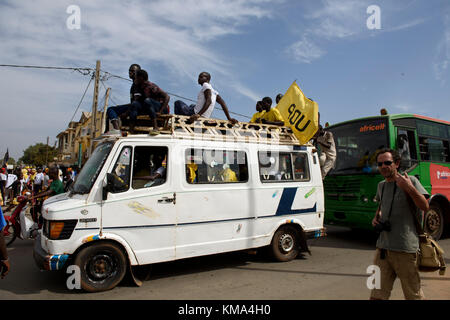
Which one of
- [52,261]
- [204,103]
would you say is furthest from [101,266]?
[204,103]

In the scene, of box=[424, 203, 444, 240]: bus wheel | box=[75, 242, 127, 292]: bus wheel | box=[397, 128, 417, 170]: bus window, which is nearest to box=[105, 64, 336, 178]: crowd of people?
box=[397, 128, 417, 170]: bus window

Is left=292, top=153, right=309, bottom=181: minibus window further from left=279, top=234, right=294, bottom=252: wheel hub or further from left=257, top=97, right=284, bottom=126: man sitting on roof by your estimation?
left=279, top=234, right=294, bottom=252: wheel hub

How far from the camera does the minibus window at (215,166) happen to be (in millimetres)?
5004

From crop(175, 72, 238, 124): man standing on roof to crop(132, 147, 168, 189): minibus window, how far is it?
4.87 feet

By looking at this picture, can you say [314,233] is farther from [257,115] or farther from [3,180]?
[3,180]

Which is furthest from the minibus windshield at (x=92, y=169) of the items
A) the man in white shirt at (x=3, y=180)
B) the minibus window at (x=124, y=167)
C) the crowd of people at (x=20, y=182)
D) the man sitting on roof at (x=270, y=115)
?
the man in white shirt at (x=3, y=180)

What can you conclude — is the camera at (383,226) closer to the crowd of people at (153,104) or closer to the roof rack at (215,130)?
the roof rack at (215,130)

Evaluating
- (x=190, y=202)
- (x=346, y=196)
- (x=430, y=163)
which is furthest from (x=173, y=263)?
(x=430, y=163)

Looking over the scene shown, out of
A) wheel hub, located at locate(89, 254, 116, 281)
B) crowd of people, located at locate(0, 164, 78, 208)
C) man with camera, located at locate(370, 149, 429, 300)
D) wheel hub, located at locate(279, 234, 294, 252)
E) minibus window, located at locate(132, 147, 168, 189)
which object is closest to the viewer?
man with camera, located at locate(370, 149, 429, 300)

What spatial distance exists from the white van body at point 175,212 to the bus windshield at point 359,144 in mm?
2053

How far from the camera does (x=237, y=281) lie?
482 centimetres

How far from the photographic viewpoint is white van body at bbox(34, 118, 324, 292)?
4191 millimetres

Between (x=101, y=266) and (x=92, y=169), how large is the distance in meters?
1.39
